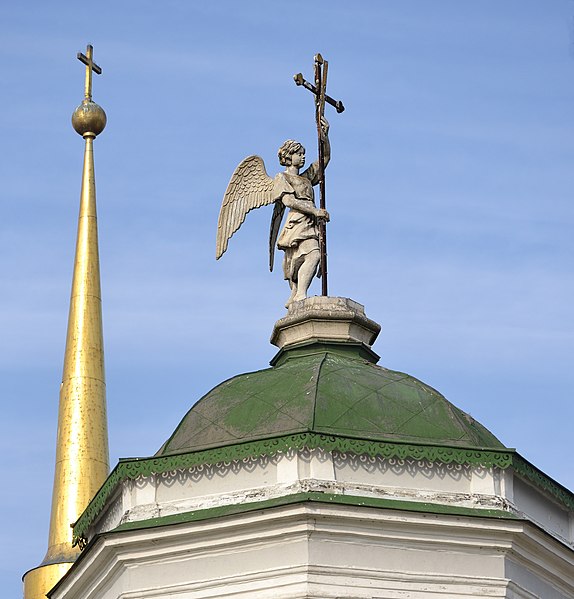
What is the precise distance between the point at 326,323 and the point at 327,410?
248cm

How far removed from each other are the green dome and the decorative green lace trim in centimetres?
9

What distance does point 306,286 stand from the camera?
27078mm

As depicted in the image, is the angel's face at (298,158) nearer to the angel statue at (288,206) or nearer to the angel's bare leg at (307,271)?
the angel statue at (288,206)

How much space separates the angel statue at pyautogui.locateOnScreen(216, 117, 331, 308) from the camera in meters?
27.1

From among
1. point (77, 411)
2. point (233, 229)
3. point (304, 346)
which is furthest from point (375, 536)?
point (77, 411)

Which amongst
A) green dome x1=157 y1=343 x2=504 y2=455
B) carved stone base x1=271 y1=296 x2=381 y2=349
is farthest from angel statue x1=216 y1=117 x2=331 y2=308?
green dome x1=157 y1=343 x2=504 y2=455

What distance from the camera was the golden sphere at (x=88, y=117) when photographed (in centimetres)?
4062

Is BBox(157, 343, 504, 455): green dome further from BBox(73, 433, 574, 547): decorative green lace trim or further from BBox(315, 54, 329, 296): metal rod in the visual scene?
BBox(315, 54, 329, 296): metal rod

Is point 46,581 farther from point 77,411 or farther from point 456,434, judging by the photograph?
point 456,434

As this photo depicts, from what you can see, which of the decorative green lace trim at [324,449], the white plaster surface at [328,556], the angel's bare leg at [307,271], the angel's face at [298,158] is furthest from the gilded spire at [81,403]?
the white plaster surface at [328,556]

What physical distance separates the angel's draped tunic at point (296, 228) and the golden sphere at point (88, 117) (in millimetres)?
13679

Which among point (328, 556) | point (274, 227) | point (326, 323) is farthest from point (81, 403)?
point (328, 556)

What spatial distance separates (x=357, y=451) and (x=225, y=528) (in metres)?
1.63

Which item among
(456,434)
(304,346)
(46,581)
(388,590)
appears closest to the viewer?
(388,590)
